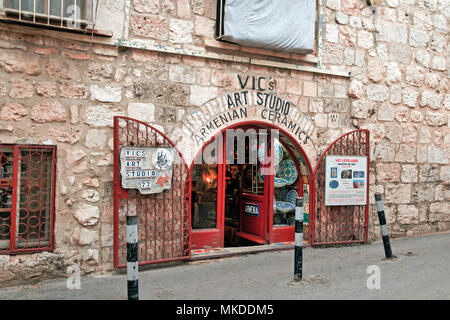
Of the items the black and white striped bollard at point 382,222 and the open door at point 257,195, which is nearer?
the black and white striped bollard at point 382,222

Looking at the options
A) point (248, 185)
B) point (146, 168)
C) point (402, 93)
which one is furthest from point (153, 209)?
point (402, 93)

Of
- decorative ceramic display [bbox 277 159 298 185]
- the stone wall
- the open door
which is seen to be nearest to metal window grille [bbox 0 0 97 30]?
the stone wall

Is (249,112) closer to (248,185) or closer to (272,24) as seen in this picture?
(272,24)

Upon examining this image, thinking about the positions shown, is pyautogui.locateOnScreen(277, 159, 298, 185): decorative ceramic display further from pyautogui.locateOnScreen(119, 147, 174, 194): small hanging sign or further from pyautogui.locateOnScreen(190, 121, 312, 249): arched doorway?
pyautogui.locateOnScreen(119, 147, 174, 194): small hanging sign

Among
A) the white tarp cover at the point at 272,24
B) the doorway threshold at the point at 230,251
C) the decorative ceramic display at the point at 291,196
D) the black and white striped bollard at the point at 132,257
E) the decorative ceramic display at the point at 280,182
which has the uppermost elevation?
the white tarp cover at the point at 272,24

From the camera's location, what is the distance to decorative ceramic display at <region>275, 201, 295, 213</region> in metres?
7.28

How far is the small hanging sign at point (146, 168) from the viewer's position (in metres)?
5.32

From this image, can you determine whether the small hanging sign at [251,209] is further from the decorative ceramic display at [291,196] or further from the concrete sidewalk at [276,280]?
the concrete sidewalk at [276,280]

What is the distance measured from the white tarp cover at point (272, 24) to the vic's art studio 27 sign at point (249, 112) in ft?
1.89

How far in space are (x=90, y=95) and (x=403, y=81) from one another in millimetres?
5459

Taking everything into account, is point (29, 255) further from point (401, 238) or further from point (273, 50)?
point (401, 238)

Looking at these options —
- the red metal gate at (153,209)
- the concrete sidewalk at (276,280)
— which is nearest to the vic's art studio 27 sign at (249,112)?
the red metal gate at (153,209)

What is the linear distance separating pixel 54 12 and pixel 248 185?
4.23 meters

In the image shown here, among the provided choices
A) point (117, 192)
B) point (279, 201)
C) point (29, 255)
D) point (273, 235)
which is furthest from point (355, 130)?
point (29, 255)
